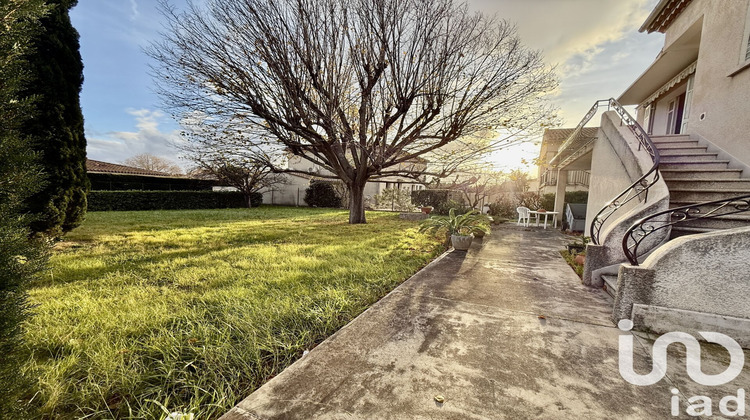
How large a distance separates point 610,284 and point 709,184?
3.15 m

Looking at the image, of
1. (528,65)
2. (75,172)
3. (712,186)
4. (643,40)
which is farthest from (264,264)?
(643,40)

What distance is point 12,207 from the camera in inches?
52.6

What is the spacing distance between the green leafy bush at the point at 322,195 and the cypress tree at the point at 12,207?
62.9ft

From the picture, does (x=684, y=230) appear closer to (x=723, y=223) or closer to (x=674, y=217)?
(x=674, y=217)

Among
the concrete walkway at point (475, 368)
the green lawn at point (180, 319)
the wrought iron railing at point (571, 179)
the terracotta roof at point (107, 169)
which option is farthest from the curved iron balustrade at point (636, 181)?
the terracotta roof at point (107, 169)

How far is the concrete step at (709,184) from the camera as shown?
432 centimetres

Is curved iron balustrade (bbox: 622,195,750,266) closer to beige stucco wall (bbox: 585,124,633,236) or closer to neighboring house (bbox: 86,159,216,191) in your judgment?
beige stucco wall (bbox: 585,124,633,236)

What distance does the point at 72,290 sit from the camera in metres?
3.07

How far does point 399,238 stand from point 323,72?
17.4ft

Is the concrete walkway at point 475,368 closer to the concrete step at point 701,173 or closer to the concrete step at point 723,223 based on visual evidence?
the concrete step at point 723,223

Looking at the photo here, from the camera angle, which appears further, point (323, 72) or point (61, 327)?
point (323, 72)

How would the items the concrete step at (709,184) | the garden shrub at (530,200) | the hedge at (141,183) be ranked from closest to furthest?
1. the concrete step at (709,184)
2. the garden shrub at (530,200)
3. the hedge at (141,183)

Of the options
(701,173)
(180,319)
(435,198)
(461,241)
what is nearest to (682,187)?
(701,173)

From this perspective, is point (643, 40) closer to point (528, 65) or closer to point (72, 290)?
point (528, 65)
